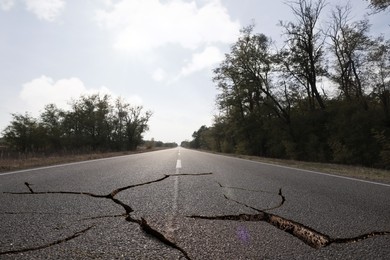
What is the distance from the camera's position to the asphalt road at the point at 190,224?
7.30ft

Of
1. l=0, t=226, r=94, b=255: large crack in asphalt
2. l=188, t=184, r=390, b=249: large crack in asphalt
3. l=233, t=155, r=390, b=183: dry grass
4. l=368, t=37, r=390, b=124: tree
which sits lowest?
l=233, t=155, r=390, b=183: dry grass

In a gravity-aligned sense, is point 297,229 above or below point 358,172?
above

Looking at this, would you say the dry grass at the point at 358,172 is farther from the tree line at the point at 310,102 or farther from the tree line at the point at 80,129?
the tree line at the point at 80,129

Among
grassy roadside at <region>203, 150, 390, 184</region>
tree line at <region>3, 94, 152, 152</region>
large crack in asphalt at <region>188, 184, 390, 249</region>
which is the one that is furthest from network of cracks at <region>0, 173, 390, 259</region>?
tree line at <region>3, 94, 152, 152</region>

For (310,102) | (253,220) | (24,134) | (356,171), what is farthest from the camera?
(24,134)

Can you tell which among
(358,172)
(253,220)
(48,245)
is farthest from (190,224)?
(358,172)

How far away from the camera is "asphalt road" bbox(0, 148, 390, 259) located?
2.23 metres

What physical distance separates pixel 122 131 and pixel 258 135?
38.4 meters

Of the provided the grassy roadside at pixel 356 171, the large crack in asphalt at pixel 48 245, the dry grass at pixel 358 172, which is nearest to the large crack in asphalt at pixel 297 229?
the large crack in asphalt at pixel 48 245

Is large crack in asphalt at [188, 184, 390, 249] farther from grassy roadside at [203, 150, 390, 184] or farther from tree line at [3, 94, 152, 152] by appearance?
tree line at [3, 94, 152, 152]

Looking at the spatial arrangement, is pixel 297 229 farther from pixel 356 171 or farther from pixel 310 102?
pixel 310 102

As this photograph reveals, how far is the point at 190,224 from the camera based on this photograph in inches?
116

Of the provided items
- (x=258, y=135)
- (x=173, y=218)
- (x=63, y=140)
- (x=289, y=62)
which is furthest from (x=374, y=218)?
(x=63, y=140)

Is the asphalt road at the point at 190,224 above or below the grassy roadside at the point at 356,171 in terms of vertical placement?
above
